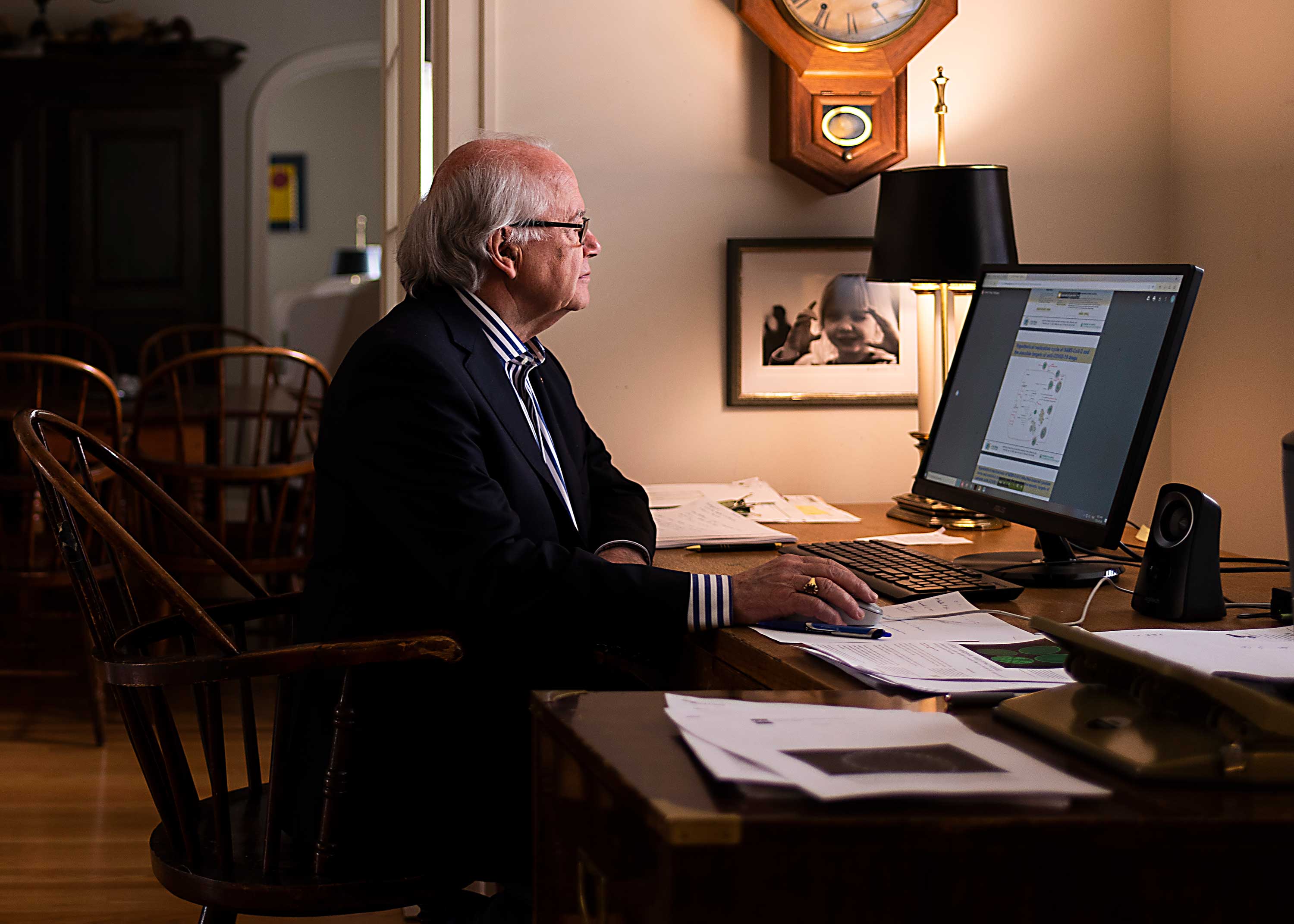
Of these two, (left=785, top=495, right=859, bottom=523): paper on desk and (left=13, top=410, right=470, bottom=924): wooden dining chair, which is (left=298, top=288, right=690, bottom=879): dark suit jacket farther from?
(left=785, top=495, right=859, bottom=523): paper on desk

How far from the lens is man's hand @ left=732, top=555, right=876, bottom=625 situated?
4.40 ft

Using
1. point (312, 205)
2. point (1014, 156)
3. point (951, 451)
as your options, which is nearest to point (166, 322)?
point (312, 205)

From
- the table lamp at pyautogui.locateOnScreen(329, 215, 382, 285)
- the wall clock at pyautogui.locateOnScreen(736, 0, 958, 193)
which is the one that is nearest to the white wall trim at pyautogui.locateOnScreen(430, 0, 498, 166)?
the wall clock at pyautogui.locateOnScreen(736, 0, 958, 193)

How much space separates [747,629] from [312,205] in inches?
349

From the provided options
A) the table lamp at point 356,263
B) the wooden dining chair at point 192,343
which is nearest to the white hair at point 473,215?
the wooden dining chair at point 192,343

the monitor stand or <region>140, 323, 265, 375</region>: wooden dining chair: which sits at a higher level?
<region>140, 323, 265, 375</region>: wooden dining chair

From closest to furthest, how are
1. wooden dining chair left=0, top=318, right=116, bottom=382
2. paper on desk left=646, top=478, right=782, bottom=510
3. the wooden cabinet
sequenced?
paper on desk left=646, top=478, right=782, bottom=510
wooden dining chair left=0, top=318, right=116, bottom=382
the wooden cabinet

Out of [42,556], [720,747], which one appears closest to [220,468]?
[42,556]

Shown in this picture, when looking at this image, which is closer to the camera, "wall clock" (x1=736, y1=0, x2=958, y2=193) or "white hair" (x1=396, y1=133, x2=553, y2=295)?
"white hair" (x1=396, y1=133, x2=553, y2=295)

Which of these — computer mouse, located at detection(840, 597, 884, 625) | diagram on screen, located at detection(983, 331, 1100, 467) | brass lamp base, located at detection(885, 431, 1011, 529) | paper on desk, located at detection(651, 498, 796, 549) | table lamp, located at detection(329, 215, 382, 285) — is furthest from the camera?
table lamp, located at detection(329, 215, 382, 285)

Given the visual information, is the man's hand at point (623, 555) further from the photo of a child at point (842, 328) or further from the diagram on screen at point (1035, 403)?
the photo of a child at point (842, 328)

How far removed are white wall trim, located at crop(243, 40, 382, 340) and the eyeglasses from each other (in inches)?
233

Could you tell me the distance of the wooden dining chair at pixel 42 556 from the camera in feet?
10.6

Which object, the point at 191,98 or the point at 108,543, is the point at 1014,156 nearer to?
the point at 108,543
